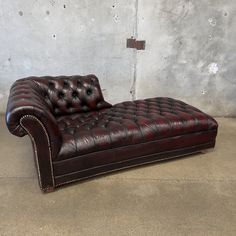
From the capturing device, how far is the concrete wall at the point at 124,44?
3.02 metres

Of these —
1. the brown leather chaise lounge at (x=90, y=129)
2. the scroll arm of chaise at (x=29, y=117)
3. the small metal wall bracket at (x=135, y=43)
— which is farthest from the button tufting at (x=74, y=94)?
the small metal wall bracket at (x=135, y=43)

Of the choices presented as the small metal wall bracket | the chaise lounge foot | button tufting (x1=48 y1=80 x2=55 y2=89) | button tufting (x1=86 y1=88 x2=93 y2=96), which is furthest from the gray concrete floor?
the small metal wall bracket

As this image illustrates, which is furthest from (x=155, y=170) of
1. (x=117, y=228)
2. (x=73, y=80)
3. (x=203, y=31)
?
(x=203, y=31)

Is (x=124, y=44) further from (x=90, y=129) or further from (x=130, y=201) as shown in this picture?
(x=130, y=201)

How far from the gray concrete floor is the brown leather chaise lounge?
0.38ft

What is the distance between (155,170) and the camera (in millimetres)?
2279

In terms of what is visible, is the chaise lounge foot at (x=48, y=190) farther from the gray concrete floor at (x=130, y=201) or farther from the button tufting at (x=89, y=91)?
the button tufting at (x=89, y=91)

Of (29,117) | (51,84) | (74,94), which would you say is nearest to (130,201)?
(29,117)

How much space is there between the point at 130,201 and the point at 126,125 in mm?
590

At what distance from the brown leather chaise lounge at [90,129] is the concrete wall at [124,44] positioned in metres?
0.63

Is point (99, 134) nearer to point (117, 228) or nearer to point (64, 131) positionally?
point (64, 131)

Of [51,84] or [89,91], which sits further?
[89,91]

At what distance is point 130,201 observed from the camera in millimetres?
1888

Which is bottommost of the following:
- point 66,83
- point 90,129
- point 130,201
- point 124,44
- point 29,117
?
point 130,201
